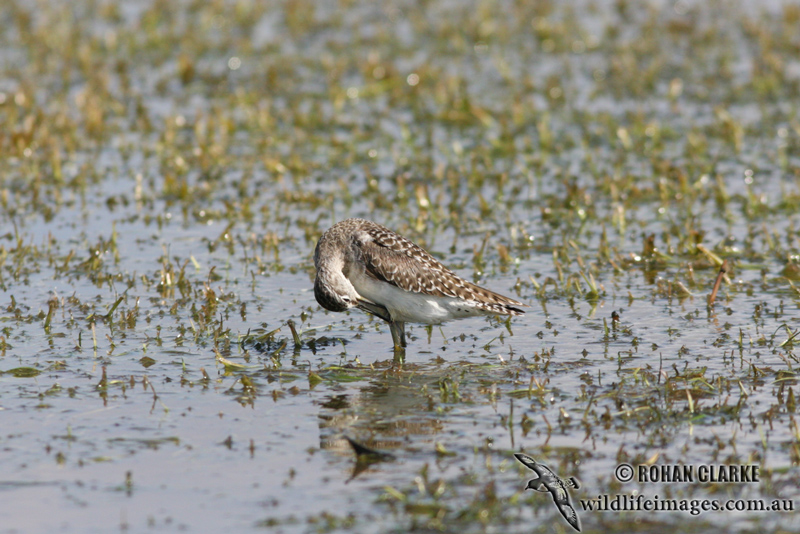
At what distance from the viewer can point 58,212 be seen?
1429cm

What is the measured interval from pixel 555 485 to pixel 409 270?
328 cm

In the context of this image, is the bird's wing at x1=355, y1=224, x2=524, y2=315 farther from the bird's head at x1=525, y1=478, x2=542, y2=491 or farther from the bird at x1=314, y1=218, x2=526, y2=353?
the bird's head at x1=525, y1=478, x2=542, y2=491

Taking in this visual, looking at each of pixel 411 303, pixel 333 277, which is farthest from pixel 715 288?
pixel 333 277

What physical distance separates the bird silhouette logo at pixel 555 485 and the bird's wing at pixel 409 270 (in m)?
2.66

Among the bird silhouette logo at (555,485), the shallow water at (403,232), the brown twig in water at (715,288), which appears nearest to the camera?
the bird silhouette logo at (555,485)

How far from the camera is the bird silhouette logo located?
266 inches

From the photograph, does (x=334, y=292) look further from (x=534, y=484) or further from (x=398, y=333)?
(x=534, y=484)

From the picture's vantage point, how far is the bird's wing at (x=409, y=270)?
9953mm

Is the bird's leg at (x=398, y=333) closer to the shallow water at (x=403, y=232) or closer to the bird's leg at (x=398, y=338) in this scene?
the bird's leg at (x=398, y=338)

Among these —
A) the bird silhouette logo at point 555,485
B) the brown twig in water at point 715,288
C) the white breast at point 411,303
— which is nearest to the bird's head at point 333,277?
the white breast at point 411,303

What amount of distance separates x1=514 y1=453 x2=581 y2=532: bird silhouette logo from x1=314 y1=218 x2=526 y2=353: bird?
2.64 metres

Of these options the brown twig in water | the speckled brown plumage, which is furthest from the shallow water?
the speckled brown plumage

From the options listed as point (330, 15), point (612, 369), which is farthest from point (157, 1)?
point (612, 369)

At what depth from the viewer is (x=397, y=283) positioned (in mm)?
9969
